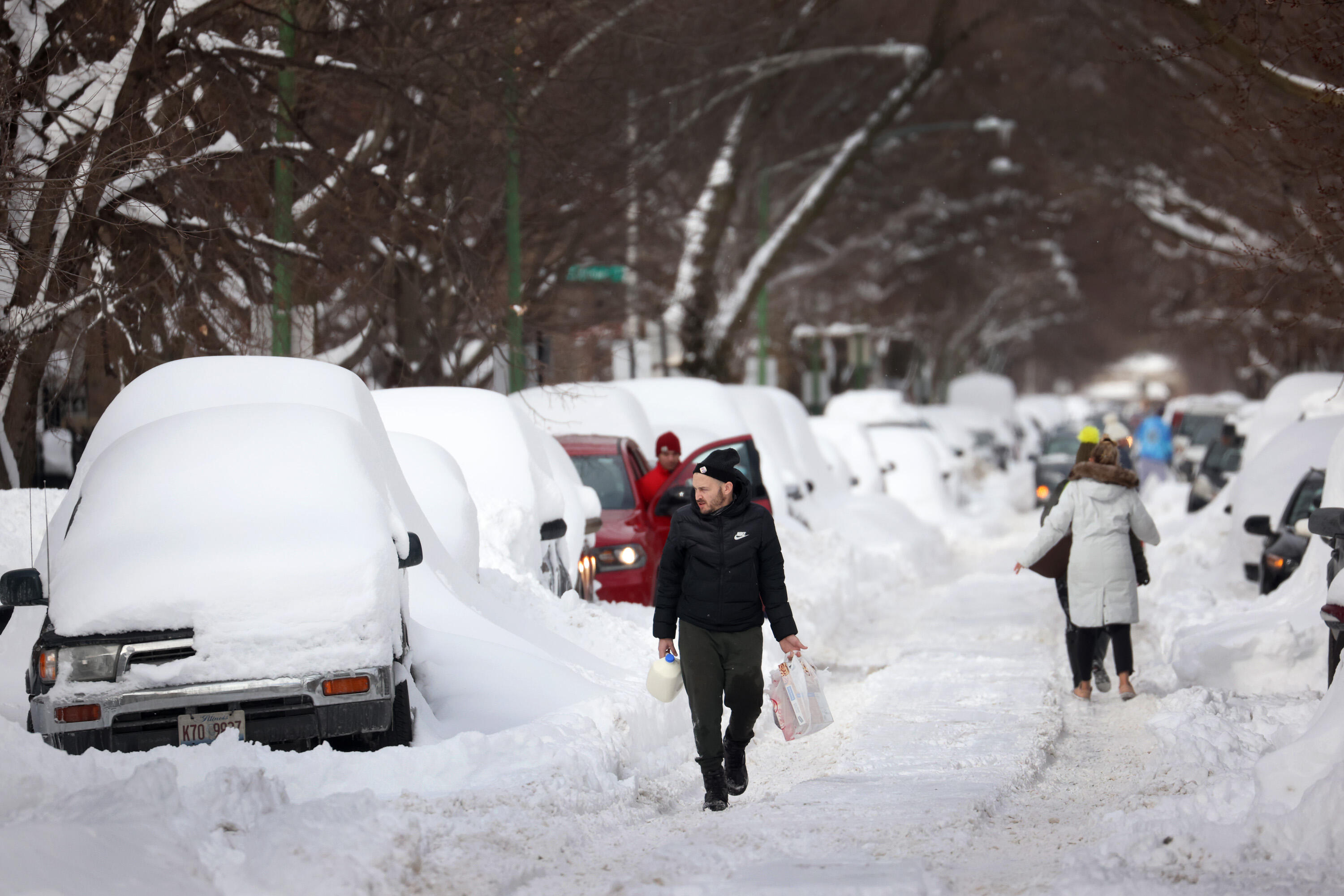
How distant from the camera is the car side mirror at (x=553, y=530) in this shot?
35.3 feet

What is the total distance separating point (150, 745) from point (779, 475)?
1161 centimetres

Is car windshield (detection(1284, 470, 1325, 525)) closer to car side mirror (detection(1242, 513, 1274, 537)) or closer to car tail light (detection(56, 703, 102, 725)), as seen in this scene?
car side mirror (detection(1242, 513, 1274, 537))

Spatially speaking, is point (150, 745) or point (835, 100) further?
point (835, 100)

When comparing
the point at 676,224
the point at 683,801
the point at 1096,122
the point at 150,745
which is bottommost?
the point at 683,801

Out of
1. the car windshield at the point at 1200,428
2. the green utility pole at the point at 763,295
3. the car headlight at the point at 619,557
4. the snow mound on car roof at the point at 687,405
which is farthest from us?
the car windshield at the point at 1200,428

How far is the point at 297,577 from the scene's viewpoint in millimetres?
6559

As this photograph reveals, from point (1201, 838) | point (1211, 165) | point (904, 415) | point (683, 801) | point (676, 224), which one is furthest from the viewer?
point (904, 415)

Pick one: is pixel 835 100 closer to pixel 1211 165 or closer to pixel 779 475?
pixel 1211 165

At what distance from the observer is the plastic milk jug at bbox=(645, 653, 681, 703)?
6.80 metres

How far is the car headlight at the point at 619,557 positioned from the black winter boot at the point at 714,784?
5441mm

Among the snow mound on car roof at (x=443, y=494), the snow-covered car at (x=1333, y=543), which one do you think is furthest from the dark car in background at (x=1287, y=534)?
the snow mound on car roof at (x=443, y=494)

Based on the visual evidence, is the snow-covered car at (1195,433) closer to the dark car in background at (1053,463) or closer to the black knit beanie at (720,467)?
the dark car in background at (1053,463)

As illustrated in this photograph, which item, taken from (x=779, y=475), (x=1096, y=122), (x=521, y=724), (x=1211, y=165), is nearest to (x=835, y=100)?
(x=1096, y=122)

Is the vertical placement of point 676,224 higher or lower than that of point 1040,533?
higher
